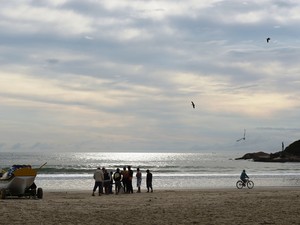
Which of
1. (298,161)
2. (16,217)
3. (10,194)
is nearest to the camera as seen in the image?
(16,217)

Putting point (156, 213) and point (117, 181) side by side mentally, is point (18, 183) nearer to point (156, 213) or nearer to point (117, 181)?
point (117, 181)

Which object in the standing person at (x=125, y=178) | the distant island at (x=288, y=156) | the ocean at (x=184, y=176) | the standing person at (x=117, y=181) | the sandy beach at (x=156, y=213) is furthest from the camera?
the distant island at (x=288, y=156)

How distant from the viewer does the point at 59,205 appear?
1761 centimetres

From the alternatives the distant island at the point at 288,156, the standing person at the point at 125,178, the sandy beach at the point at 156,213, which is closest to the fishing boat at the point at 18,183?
the sandy beach at the point at 156,213

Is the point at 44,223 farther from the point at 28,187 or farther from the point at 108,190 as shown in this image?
the point at 108,190

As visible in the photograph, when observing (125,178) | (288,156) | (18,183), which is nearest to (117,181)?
(125,178)

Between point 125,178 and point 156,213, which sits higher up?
point 125,178

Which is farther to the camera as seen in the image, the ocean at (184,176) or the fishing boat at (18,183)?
the ocean at (184,176)

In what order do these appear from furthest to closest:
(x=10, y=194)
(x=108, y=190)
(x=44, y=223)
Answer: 1. (x=108, y=190)
2. (x=10, y=194)
3. (x=44, y=223)

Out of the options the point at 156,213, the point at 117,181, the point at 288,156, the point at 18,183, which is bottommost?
the point at 156,213

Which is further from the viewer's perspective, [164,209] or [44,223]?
[164,209]

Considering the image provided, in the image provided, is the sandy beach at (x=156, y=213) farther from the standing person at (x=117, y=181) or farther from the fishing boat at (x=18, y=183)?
the standing person at (x=117, y=181)

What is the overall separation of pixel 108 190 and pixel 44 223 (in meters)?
12.4

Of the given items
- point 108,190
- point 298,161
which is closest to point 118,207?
point 108,190
